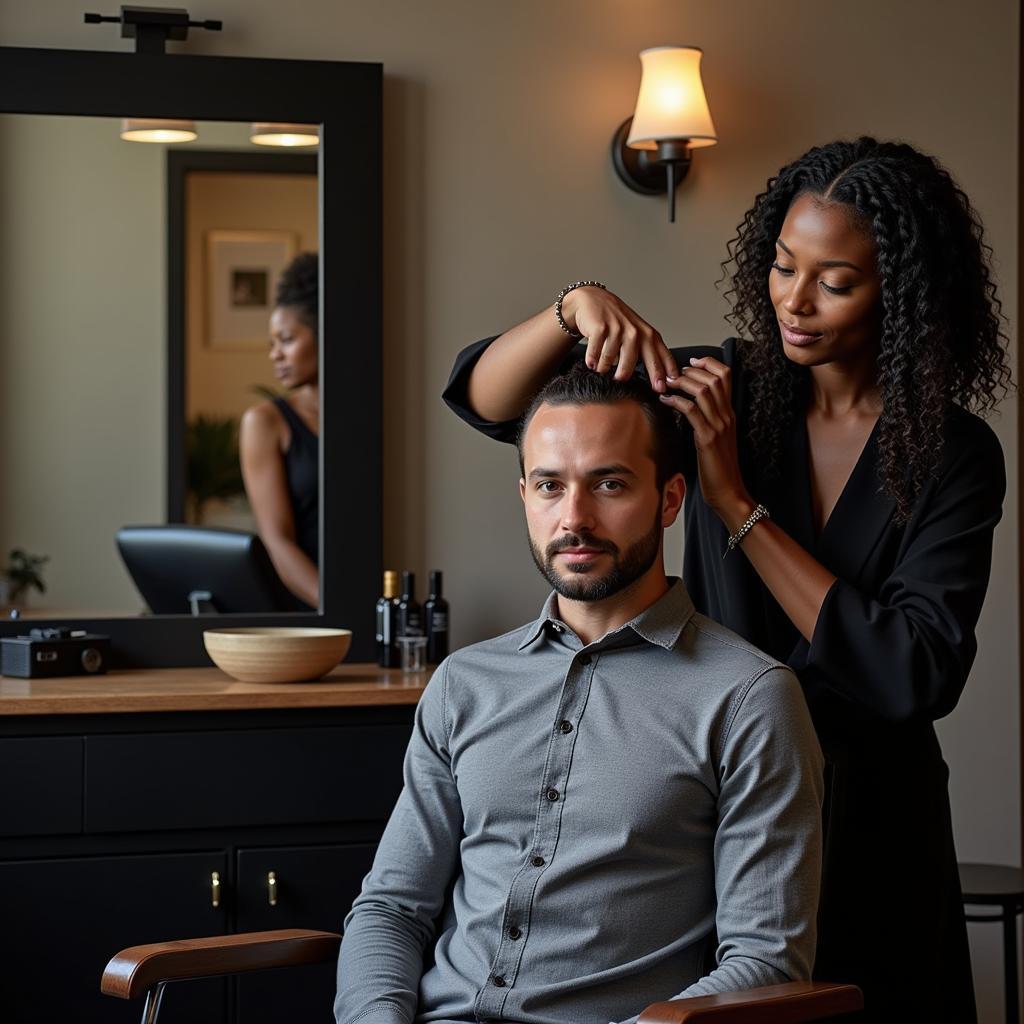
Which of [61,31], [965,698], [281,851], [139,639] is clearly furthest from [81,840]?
[965,698]

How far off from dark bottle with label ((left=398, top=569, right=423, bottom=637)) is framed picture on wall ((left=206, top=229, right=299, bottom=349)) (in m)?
0.65

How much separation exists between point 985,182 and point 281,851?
7.00 feet

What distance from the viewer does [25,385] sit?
2.91 meters

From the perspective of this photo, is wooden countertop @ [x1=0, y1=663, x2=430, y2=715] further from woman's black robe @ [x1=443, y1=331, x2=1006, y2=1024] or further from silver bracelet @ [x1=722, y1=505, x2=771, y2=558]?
silver bracelet @ [x1=722, y1=505, x2=771, y2=558]

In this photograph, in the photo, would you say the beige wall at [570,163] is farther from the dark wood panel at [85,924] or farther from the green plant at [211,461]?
the dark wood panel at [85,924]

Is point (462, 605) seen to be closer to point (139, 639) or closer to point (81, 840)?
point (139, 639)

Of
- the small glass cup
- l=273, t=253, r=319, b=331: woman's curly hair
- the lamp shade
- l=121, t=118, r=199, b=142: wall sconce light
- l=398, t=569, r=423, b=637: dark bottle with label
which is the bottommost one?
the small glass cup

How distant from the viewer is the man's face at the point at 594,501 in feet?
5.56

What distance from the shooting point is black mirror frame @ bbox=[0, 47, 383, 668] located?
286cm

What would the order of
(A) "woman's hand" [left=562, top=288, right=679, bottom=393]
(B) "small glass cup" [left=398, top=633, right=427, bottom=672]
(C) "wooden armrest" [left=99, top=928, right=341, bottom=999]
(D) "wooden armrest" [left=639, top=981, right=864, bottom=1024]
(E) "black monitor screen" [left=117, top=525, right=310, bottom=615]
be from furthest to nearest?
(E) "black monitor screen" [left=117, top=525, right=310, bottom=615], (B) "small glass cup" [left=398, top=633, right=427, bottom=672], (A) "woman's hand" [left=562, top=288, right=679, bottom=393], (C) "wooden armrest" [left=99, top=928, right=341, bottom=999], (D) "wooden armrest" [left=639, top=981, right=864, bottom=1024]

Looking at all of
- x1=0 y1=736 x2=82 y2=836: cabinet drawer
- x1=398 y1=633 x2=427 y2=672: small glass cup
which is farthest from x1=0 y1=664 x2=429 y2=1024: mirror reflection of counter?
x1=398 y1=633 x2=427 y2=672: small glass cup

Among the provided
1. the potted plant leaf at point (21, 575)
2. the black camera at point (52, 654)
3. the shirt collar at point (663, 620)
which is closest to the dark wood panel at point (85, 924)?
the black camera at point (52, 654)

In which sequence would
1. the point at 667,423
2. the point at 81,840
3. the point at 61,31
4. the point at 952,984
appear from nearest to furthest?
the point at 667,423 < the point at 952,984 < the point at 81,840 < the point at 61,31

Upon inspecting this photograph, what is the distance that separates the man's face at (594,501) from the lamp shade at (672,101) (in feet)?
4.55
